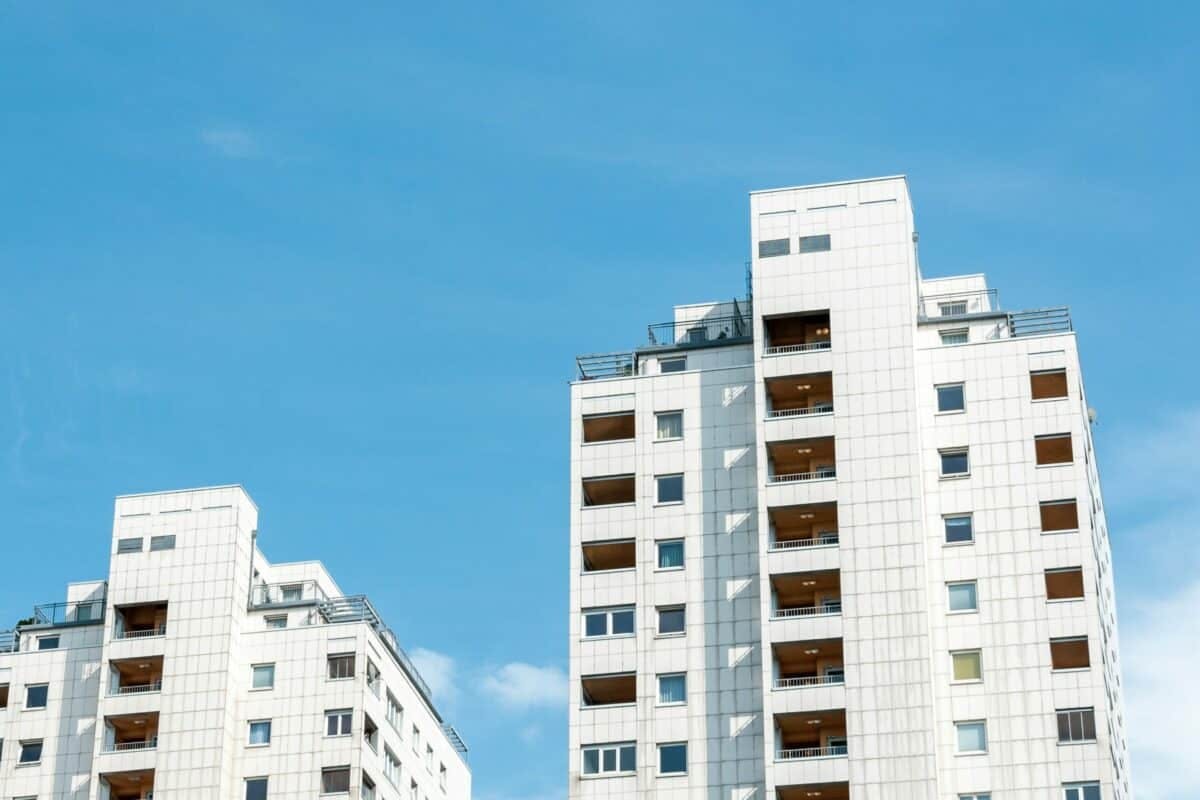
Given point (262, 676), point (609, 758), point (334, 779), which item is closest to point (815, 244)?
point (609, 758)

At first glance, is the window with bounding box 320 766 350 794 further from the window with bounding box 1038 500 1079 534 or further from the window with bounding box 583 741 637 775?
the window with bounding box 1038 500 1079 534

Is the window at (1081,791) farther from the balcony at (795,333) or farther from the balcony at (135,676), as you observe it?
the balcony at (135,676)

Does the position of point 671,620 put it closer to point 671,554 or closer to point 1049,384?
point 671,554

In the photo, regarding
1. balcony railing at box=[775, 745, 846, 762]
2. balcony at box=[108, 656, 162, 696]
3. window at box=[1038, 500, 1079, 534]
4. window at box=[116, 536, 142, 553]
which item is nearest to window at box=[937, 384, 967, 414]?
window at box=[1038, 500, 1079, 534]

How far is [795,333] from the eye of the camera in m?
120

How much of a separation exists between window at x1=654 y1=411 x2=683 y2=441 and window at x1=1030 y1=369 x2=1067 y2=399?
18935mm

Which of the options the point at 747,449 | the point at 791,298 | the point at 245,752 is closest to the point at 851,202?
the point at 791,298

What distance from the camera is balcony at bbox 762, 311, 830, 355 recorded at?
4680 inches

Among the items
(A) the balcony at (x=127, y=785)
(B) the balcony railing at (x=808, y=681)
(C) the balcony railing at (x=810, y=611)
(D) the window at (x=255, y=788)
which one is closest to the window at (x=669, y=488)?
(C) the balcony railing at (x=810, y=611)

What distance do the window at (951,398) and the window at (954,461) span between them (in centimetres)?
238

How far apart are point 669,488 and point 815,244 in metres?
15.5

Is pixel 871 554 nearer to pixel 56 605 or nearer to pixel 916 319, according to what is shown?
pixel 916 319

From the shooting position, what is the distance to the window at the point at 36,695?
456 ft

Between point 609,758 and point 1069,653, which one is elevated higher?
point 1069,653
